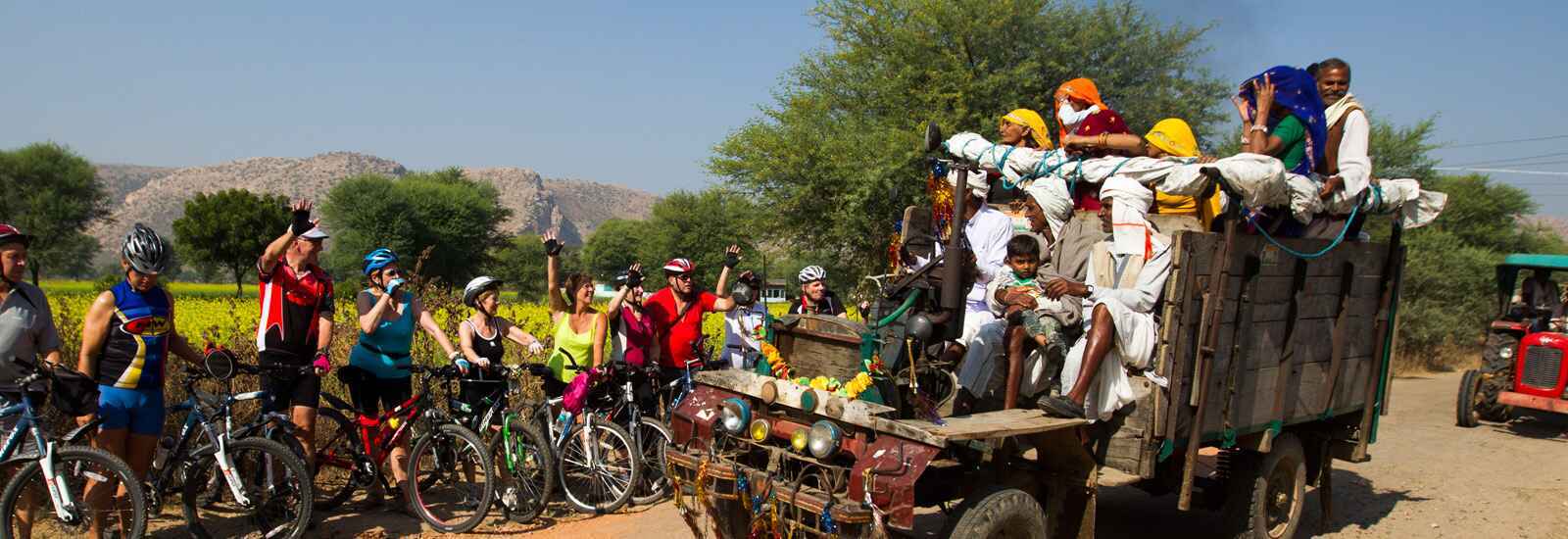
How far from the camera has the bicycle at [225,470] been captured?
5766mm

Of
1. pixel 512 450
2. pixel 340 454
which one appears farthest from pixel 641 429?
pixel 340 454

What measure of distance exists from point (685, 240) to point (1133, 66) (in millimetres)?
24809

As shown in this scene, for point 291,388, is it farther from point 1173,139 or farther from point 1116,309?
point 1173,139

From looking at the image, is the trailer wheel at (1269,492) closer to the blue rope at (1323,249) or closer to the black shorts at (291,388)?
the blue rope at (1323,249)

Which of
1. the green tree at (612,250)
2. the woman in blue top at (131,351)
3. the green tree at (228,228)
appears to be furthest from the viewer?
the green tree at (612,250)

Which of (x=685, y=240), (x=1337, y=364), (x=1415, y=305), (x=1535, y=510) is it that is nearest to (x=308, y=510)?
(x=1337, y=364)

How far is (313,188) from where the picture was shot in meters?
134

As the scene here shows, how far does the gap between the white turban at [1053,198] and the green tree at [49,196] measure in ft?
186

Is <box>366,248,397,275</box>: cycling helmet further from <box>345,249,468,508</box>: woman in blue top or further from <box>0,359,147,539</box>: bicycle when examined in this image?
<box>0,359,147,539</box>: bicycle

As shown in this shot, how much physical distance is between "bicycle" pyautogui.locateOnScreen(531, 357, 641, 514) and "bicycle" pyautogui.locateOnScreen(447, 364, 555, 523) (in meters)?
0.24

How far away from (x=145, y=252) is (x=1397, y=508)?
9120 millimetres

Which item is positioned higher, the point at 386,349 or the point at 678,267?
the point at 678,267

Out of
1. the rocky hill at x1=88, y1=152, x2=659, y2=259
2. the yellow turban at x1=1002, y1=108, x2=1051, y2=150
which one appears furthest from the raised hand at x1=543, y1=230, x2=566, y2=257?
the rocky hill at x1=88, y1=152, x2=659, y2=259

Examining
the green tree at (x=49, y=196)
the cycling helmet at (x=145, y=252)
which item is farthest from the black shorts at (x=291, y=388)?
the green tree at (x=49, y=196)
